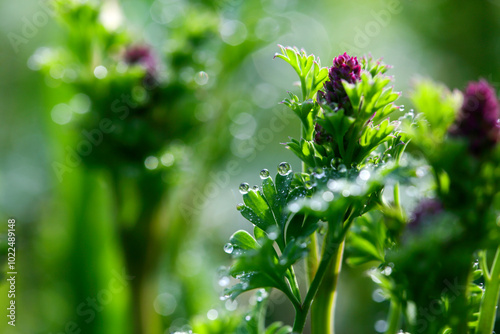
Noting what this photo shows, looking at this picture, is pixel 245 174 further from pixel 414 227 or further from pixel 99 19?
pixel 414 227

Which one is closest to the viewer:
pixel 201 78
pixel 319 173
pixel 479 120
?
pixel 479 120

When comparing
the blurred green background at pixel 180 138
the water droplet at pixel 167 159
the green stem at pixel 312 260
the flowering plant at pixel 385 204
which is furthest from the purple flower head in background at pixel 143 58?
the green stem at pixel 312 260

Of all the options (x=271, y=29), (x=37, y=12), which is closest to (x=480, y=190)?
(x=271, y=29)

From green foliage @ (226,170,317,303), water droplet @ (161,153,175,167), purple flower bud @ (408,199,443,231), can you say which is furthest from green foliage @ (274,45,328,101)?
water droplet @ (161,153,175,167)

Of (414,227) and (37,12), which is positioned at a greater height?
(37,12)

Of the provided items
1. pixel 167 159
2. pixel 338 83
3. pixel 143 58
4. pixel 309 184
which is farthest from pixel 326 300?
pixel 143 58

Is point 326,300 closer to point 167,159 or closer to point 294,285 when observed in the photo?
point 294,285
